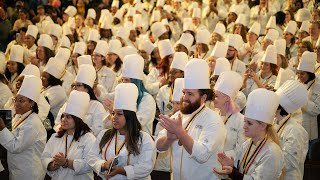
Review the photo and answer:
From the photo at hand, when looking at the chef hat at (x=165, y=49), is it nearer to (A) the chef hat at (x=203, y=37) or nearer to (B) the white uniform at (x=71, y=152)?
(A) the chef hat at (x=203, y=37)

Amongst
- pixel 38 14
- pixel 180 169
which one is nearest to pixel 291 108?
pixel 180 169

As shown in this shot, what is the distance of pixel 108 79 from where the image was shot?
9.24m

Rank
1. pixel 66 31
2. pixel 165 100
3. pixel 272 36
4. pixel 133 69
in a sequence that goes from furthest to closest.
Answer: pixel 66 31
pixel 272 36
pixel 165 100
pixel 133 69

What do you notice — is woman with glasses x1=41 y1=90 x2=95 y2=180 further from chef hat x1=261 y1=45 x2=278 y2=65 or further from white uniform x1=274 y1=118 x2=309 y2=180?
chef hat x1=261 y1=45 x2=278 y2=65

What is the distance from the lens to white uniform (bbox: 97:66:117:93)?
922 cm

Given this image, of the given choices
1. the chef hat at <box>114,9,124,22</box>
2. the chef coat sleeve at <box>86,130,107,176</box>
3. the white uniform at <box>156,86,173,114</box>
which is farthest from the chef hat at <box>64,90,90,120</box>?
the chef hat at <box>114,9,124,22</box>

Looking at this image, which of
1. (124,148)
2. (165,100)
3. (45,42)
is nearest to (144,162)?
(124,148)

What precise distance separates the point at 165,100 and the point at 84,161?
7.95 feet

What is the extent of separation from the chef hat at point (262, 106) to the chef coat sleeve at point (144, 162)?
944 millimetres

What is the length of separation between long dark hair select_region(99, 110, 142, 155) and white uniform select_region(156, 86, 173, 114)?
2.36 m

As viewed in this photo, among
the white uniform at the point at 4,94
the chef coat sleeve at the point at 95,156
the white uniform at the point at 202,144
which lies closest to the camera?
the white uniform at the point at 202,144

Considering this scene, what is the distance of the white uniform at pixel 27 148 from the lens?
6.04 meters

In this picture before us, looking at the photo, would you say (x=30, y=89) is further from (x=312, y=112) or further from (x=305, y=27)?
(x=305, y=27)

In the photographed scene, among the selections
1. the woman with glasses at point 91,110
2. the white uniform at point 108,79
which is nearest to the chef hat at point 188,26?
the white uniform at point 108,79
